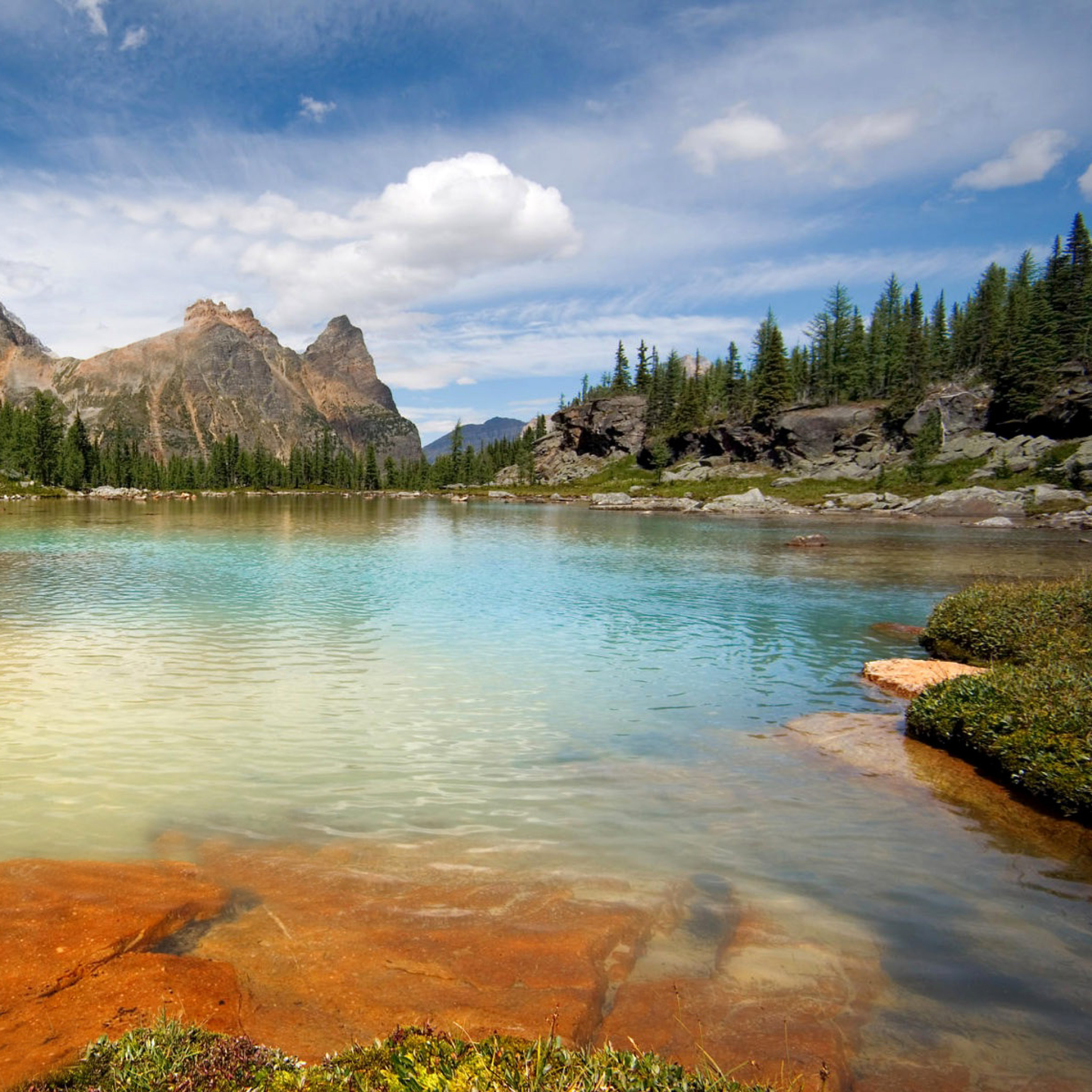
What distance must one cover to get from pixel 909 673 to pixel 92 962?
59.0 feet

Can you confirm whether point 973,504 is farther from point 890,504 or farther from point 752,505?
point 752,505

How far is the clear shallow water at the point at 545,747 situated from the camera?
7832 mm

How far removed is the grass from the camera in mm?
3945

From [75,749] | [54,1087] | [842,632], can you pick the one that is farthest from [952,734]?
[75,749]

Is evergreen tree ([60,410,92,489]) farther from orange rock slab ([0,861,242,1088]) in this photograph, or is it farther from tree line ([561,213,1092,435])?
orange rock slab ([0,861,242,1088])

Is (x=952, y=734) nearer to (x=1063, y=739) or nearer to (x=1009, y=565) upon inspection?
(x=1063, y=739)

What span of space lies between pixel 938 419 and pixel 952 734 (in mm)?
128290

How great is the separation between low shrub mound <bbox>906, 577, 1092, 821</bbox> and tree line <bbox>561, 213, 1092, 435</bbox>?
112 meters

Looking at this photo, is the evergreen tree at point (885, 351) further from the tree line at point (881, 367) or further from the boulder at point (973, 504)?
the boulder at point (973, 504)

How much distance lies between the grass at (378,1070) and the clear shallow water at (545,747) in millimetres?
2897

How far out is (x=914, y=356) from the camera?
135m

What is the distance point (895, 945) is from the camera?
285 inches

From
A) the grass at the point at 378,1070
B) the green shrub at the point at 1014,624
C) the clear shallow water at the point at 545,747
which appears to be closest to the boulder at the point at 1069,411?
the clear shallow water at the point at 545,747

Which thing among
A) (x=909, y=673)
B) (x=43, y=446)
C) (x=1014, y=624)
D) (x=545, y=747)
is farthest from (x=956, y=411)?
(x=43, y=446)
